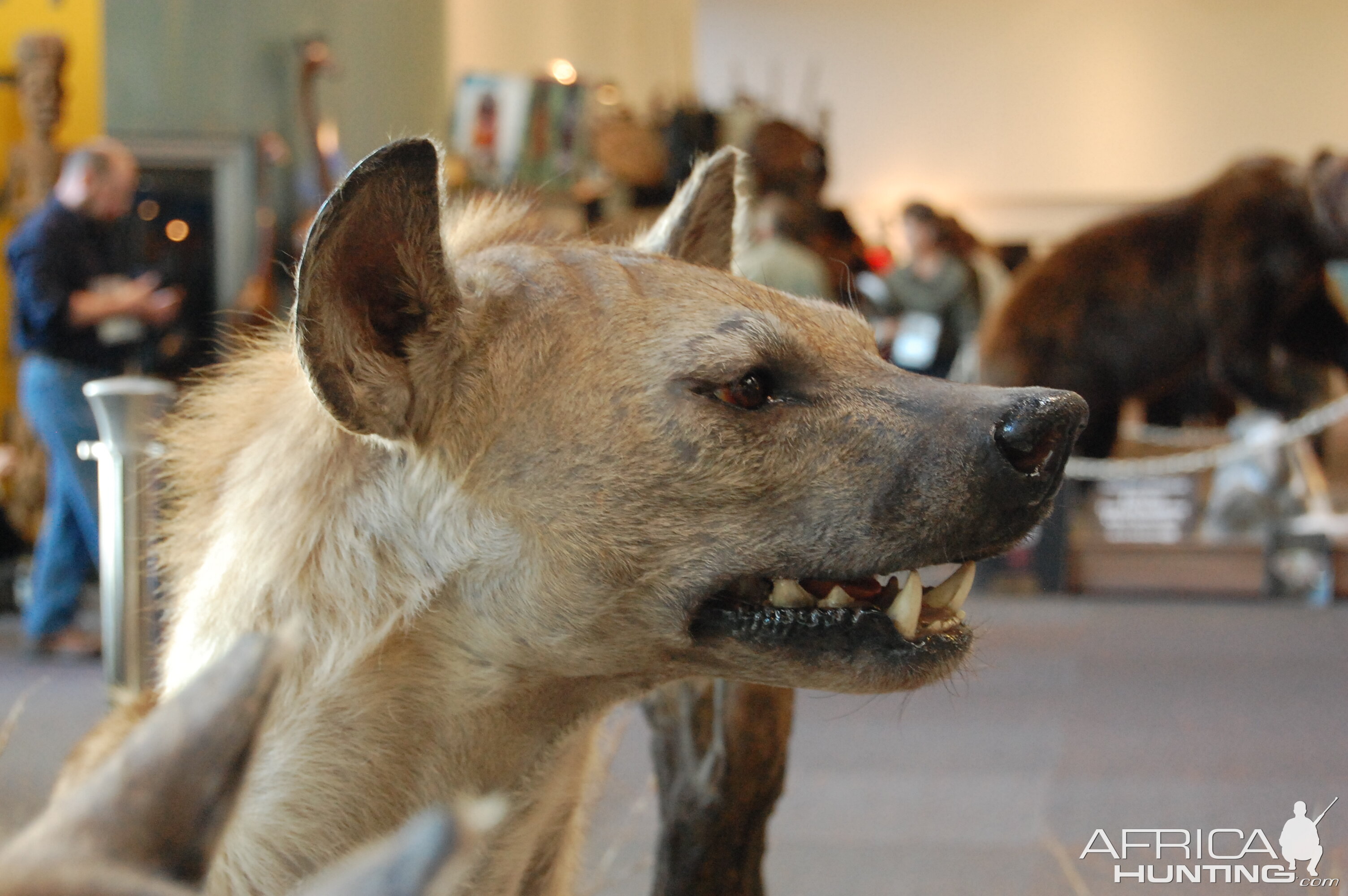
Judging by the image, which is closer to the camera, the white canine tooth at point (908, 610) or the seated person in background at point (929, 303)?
the white canine tooth at point (908, 610)

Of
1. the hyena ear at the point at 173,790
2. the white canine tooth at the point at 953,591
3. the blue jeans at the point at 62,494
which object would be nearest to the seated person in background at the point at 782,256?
the blue jeans at the point at 62,494

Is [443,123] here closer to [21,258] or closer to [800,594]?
[21,258]

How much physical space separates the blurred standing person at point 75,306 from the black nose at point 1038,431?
3.87 meters

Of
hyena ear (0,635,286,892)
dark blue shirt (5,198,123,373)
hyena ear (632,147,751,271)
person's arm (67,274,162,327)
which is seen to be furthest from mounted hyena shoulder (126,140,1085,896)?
dark blue shirt (5,198,123,373)

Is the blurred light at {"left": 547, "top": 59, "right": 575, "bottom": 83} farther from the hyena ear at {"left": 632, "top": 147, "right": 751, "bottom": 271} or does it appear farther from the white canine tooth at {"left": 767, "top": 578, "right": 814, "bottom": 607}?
the white canine tooth at {"left": 767, "top": 578, "right": 814, "bottom": 607}

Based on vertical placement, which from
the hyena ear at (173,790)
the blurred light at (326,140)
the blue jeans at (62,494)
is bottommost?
the blue jeans at (62,494)

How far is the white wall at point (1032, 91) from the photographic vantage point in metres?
13.2

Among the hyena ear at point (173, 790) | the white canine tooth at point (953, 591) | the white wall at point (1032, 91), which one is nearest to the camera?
the hyena ear at point (173, 790)

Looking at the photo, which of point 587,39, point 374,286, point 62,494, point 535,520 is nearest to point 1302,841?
point 535,520

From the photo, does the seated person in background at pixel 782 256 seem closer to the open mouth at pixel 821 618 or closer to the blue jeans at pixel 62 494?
the blue jeans at pixel 62 494

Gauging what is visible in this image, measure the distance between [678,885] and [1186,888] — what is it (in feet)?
2.43

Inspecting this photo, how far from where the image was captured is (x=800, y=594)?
Answer: 123 cm

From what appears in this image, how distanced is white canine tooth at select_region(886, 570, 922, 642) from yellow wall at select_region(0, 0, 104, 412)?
6.39 meters

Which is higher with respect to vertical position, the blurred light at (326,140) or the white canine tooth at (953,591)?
the white canine tooth at (953,591)
